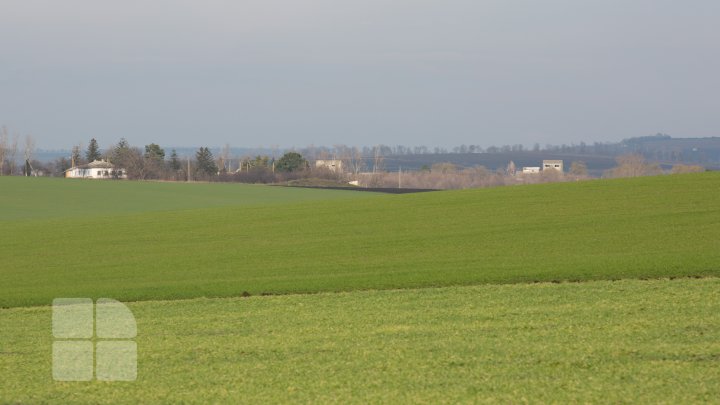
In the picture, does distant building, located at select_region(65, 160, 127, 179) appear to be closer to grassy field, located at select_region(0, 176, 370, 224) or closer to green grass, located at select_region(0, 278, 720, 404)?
grassy field, located at select_region(0, 176, 370, 224)

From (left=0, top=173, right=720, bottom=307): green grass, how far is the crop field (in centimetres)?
10

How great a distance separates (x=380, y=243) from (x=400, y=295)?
1033 centimetres

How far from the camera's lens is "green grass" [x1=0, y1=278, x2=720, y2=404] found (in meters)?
9.11

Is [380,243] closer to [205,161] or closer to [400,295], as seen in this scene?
[400,295]

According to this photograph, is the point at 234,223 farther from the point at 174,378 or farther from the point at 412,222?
the point at 174,378

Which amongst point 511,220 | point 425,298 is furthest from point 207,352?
point 511,220

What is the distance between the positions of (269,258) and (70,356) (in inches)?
560

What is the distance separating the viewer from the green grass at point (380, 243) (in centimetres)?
2027

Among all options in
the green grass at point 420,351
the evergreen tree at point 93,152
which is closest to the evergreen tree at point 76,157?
the evergreen tree at point 93,152

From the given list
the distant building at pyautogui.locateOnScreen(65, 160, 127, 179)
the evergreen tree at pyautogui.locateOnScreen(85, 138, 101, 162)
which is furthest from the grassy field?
the evergreen tree at pyautogui.locateOnScreen(85, 138, 101, 162)

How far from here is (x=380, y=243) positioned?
27.8 metres

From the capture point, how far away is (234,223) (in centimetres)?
3541

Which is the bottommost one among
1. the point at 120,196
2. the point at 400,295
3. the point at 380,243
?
the point at 400,295

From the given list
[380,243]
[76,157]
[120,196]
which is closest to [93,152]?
[76,157]
